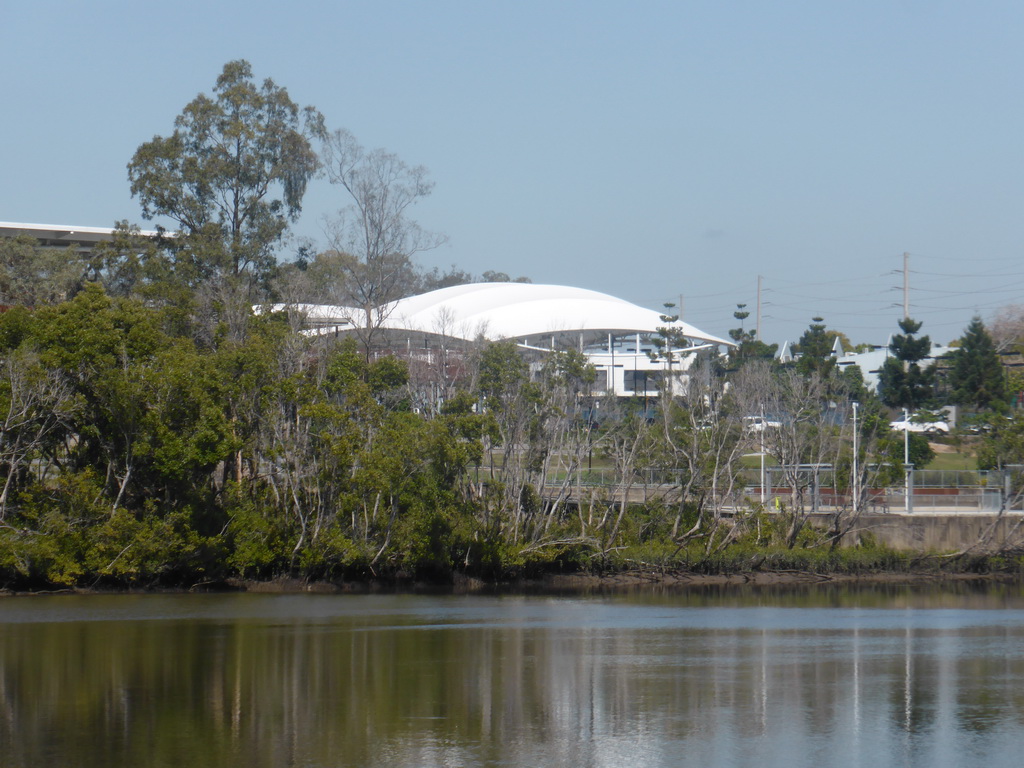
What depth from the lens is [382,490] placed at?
113 feet

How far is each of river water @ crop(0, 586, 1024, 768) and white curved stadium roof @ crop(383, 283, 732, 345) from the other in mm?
46014

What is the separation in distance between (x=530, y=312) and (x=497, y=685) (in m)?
63.8

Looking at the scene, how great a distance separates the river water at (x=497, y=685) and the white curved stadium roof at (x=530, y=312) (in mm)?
46014

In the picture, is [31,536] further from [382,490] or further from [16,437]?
[382,490]

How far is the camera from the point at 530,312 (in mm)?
83000

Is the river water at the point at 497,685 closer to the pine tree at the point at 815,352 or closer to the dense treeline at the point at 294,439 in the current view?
the dense treeline at the point at 294,439

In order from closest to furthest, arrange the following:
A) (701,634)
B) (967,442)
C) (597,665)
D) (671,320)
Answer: (597,665) → (701,634) → (967,442) → (671,320)

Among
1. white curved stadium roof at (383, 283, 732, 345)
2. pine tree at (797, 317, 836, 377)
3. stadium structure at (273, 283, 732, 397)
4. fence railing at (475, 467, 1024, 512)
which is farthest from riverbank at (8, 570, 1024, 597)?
white curved stadium roof at (383, 283, 732, 345)

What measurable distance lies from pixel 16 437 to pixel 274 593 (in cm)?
877

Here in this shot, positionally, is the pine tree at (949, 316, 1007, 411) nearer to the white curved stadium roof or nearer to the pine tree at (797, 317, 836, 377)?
the pine tree at (797, 317, 836, 377)

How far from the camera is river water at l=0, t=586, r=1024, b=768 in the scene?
50.8ft

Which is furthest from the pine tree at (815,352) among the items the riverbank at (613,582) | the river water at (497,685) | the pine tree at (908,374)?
the river water at (497,685)

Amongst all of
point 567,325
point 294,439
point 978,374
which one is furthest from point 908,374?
point 294,439

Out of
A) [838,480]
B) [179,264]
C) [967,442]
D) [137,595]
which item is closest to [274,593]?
[137,595]
